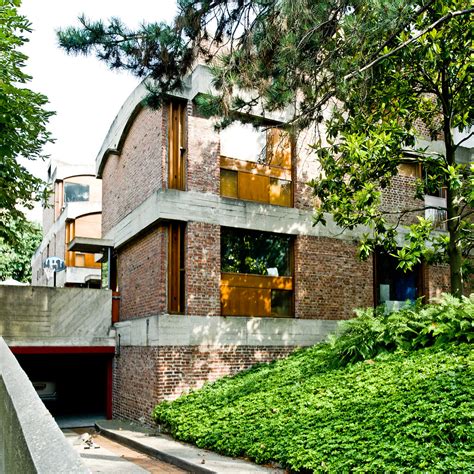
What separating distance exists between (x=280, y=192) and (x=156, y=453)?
7946 mm

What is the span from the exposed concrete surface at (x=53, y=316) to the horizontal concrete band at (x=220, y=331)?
842 mm

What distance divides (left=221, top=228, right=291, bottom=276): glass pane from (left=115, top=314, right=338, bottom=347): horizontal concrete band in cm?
135

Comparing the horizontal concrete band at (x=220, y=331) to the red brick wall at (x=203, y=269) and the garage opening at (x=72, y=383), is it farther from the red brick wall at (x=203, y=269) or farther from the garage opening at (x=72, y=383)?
the garage opening at (x=72, y=383)

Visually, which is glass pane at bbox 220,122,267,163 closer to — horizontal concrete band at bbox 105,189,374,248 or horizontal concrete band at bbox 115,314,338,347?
horizontal concrete band at bbox 105,189,374,248

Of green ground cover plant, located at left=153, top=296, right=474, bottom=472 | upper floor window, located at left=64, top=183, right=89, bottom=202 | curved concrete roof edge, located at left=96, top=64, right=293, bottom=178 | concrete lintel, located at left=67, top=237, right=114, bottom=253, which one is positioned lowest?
green ground cover plant, located at left=153, top=296, right=474, bottom=472

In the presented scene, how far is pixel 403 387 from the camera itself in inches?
344

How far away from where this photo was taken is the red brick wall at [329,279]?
16.1 metres

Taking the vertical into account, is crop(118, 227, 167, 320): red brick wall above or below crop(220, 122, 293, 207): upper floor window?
below

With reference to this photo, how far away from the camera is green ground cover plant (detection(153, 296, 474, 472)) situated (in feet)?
23.7

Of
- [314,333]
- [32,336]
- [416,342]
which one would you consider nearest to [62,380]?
[32,336]

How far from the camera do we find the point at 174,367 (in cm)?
1408

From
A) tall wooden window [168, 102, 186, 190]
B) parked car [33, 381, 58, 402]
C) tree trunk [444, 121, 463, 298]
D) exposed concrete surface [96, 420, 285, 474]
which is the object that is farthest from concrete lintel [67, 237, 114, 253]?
tree trunk [444, 121, 463, 298]

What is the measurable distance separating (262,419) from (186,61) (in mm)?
6131

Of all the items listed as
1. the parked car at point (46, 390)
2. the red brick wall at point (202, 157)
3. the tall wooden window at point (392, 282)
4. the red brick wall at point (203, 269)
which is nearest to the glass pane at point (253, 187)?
the red brick wall at point (202, 157)
